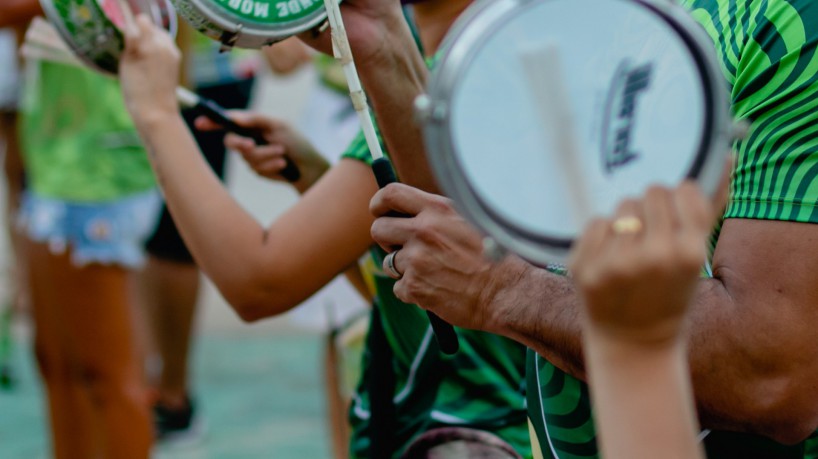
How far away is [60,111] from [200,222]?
4.54ft

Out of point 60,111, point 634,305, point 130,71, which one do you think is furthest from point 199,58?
point 634,305

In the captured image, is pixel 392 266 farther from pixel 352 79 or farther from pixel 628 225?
pixel 628 225

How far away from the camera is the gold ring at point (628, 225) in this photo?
816 millimetres

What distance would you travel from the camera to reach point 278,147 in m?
2.03

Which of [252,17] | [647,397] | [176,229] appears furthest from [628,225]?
[176,229]

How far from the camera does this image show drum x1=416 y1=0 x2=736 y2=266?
34.5 inches

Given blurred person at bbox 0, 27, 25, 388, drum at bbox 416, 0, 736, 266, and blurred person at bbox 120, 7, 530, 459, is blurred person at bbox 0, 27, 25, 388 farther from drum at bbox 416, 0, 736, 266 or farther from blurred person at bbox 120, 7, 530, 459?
drum at bbox 416, 0, 736, 266

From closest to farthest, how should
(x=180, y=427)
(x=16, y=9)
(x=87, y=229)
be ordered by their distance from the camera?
(x=16, y=9) < (x=87, y=229) < (x=180, y=427)

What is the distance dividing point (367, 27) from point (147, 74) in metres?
0.50

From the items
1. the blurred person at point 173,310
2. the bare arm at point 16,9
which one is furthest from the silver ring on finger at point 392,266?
the blurred person at point 173,310

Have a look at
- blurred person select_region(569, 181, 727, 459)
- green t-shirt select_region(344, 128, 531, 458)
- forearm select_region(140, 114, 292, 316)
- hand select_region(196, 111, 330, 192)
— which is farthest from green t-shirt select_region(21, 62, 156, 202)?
blurred person select_region(569, 181, 727, 459)

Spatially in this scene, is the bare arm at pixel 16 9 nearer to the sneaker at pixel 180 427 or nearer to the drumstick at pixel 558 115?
the sneaker at pixel 180 427

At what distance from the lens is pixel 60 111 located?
9.77 feet

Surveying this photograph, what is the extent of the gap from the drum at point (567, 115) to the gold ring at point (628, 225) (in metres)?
0.04
